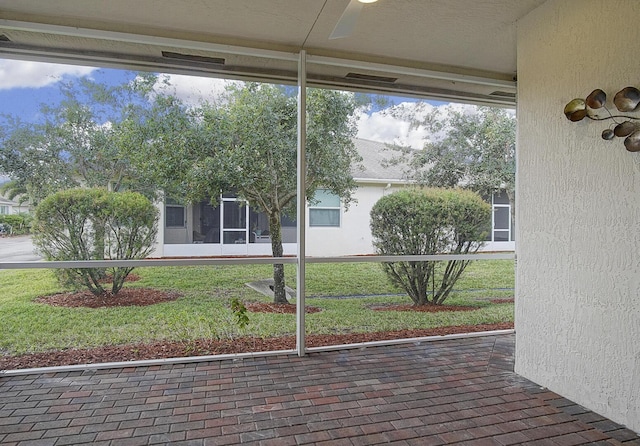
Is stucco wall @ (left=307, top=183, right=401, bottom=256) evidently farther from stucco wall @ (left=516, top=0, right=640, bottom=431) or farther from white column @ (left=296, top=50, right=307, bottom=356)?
stucco wall @ (left=516, top=0, right=640, bottom=431)

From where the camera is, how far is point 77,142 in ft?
11.4

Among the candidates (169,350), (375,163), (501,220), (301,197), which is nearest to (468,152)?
(501,220)

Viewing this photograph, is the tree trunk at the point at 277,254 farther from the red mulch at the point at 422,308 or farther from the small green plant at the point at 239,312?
the red mulch at the point at 422,308

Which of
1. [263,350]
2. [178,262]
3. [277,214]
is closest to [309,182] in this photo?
[277,214]

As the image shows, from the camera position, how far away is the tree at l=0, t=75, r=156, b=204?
334cm

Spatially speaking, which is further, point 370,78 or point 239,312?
point 370,78

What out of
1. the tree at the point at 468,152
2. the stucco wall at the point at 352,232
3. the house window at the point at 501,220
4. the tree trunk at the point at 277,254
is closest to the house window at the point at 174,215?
the tree trunk at the point at 277,254

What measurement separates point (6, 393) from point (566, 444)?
361cm

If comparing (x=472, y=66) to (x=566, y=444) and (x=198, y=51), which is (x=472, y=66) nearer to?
(x=198, y=51)

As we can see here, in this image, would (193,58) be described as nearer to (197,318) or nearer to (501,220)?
(197,318)

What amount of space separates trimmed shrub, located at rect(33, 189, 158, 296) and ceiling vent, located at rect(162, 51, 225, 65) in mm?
1264

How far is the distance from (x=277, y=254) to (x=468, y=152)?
8.35 ft

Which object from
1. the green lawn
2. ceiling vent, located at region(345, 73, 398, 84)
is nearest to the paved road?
the green lawn

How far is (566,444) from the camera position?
7.16 ft
